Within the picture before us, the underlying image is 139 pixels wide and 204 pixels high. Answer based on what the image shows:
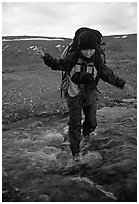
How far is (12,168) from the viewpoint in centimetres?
782

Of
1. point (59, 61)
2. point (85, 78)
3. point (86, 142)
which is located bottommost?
point (86, 142)

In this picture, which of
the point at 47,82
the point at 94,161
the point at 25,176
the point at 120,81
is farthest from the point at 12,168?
the point at 47,82

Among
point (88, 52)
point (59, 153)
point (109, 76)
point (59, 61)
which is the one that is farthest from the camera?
point (59, 153)

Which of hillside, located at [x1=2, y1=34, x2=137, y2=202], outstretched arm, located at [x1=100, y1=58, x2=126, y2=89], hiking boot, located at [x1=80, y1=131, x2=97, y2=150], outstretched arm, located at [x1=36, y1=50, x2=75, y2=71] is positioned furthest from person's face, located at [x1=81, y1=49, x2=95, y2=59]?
hiking boot, located at [x1=80, y1=131, x2=97, y2=150]

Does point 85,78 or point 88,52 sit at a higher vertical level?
point 88,52

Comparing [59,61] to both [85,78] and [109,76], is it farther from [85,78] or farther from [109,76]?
[109,76]

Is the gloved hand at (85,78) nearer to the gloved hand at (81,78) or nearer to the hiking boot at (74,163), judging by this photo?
the gloved hand at (81,78)

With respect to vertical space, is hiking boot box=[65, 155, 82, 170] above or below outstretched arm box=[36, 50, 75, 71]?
below

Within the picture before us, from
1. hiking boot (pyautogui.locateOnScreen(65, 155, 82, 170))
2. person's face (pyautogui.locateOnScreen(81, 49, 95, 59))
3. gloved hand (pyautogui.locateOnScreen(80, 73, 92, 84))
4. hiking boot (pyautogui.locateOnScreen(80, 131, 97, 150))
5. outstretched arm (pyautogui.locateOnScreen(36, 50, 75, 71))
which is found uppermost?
person's face (pyautogui.locateOnScreen(81, 49, 95, 59))

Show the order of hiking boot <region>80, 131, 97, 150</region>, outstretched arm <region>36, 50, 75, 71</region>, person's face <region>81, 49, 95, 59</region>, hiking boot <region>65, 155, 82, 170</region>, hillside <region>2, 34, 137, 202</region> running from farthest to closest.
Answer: hiking boot <region>80, 131, 97, 150</region> < hiking boot <region>65, 155, 82, 170</region> < outstretched arm <region>36, 50, 75, 71</region> < person's face <region>81, 49, 95, 59</region> < hillside <region>2, 34, 137, 202</region>

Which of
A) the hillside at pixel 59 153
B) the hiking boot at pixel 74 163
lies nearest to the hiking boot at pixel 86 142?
the hillside at pixel 59 153

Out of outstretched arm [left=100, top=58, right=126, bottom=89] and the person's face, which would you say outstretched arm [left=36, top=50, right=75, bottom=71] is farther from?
outstretched arm [left=100, top=58, right=126, bottom=89]

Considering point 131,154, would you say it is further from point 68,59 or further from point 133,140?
point 68,59

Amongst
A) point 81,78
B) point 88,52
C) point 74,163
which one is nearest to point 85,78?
point 81,78
